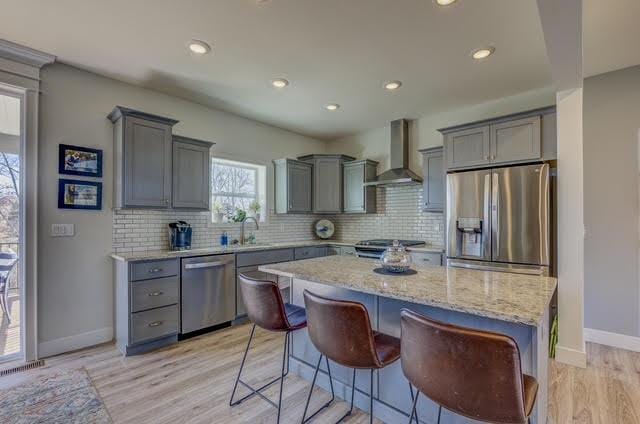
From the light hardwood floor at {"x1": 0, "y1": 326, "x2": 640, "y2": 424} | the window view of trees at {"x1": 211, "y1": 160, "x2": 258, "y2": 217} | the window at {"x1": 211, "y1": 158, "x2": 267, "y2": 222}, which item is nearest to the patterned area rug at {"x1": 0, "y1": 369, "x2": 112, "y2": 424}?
the light hardwood floor at {"x1": 0, "y1": 326, "x2": 640, "y2": 424}

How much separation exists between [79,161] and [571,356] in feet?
15.9

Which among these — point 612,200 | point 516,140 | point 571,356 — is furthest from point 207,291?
point 612,200

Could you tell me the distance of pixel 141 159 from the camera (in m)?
3.10

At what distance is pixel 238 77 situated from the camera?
3.17 metres

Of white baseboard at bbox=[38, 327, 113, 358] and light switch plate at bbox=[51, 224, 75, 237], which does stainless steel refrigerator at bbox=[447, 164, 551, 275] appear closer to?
white baseboard at bbox=[38, 327, 113, 358]

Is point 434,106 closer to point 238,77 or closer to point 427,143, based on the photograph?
point 427,143

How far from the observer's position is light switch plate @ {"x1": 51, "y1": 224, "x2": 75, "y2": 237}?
2.83 meters

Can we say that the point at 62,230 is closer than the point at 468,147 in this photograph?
Yes

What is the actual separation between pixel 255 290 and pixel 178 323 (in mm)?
1693

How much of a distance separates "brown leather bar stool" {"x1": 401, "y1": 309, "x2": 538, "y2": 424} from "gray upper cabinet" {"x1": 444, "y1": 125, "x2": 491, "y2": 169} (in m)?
2.71

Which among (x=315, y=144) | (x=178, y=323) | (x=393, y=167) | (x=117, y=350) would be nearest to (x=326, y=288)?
(x=178, y=323)

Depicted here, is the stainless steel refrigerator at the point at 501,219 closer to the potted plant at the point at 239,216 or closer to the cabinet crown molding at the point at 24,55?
the potted plant at the point at 239,216

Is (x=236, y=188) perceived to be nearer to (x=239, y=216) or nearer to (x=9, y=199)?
(x=239, y=216)

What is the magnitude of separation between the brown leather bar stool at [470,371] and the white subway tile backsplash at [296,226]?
10.3 ft
